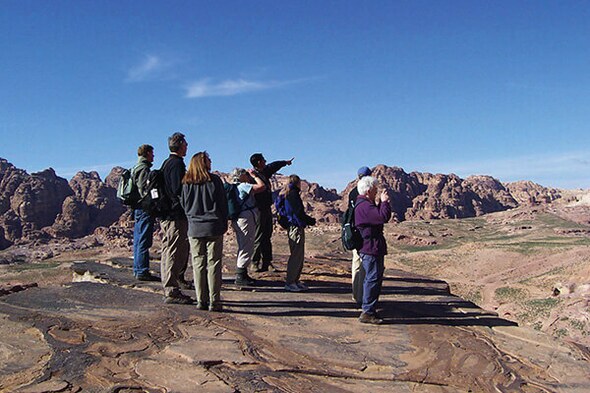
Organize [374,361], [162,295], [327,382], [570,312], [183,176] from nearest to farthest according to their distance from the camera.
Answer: [327,382] → [374,361] → [183,176] → [162,295] → [570,312]

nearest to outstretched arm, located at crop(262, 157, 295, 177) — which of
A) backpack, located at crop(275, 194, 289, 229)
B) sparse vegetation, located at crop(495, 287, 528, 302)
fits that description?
backpack, located at crop(275, 194, 289, 229)

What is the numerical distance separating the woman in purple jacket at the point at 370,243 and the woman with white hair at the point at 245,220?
2.15 m

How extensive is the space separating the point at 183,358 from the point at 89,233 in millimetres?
75866

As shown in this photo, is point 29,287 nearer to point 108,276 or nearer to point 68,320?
point 108,276

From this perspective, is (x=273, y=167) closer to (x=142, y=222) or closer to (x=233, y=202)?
(x=233, y=202)

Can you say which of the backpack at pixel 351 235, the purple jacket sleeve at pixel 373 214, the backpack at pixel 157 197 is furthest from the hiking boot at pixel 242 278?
the purple jacket sleeve at pixel 373 214

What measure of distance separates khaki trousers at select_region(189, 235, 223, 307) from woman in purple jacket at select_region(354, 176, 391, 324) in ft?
5.97

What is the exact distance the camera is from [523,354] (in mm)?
5473

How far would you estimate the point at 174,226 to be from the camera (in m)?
6.88

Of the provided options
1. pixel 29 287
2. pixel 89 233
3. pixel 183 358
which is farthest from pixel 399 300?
pixel 89 233

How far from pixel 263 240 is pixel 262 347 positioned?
4419 mm

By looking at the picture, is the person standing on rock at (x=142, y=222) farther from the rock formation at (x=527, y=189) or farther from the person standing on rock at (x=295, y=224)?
the rock formation at (x=527, y=189)

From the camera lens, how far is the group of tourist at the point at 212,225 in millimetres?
6262

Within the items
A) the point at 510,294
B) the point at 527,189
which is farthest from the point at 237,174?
the point at 527,189
